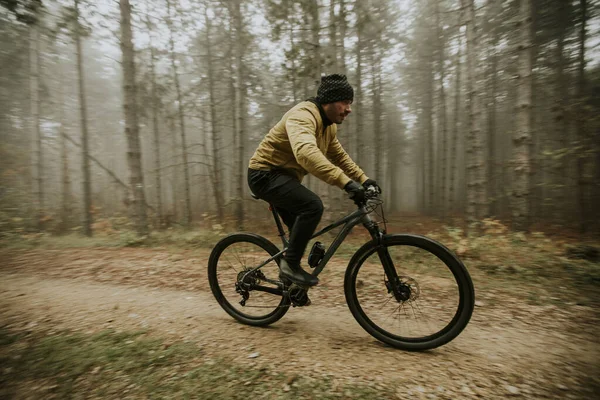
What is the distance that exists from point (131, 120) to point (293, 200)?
318 inches

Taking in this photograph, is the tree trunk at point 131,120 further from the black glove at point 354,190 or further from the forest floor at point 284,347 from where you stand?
the black glove at point 354,190

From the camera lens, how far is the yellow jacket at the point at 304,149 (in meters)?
2.51

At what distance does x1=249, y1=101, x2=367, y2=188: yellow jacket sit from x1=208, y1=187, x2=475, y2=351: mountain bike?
1.51 ft

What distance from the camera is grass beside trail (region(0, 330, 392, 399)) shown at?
6.82ft

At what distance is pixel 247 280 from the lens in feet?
11.0

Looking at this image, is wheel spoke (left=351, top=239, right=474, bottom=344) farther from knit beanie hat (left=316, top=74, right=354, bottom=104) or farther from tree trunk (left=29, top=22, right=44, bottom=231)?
tree trunk (left=29, top=22, right=44, bottom=231)

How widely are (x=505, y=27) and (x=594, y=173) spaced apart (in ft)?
26.3

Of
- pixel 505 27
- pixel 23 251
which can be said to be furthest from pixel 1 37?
pixel 505 27

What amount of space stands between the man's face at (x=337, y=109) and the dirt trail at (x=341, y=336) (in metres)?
2.29

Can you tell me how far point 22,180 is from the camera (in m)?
14.1

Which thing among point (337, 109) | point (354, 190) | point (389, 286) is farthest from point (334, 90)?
point (389, 286)

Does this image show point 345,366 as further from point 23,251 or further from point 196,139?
point 196,139

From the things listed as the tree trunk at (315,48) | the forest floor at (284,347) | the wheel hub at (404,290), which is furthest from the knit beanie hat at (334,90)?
the tree trunk at (315,48)

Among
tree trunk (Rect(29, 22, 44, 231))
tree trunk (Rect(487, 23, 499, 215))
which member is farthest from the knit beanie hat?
tree trunk (Rect(29, 22, 44, 231))
